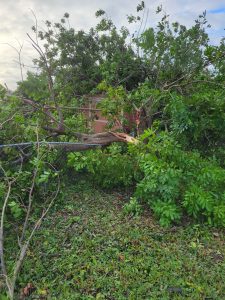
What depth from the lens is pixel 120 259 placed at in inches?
104

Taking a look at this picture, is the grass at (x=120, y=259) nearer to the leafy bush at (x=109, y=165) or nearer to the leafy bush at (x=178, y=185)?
the leafy bush at (x=178, y=185)

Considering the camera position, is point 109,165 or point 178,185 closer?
point 178,185

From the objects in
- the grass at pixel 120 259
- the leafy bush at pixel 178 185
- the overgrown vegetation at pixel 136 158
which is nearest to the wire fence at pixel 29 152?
the overgrown vegetation at pixel 136 158

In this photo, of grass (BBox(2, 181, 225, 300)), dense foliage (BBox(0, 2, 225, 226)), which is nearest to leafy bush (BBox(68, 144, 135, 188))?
dense foliage (BBox(0, 2, 225, 226))

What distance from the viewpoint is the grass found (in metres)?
2.30

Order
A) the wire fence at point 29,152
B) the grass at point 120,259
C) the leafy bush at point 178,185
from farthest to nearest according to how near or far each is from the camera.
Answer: the wire fence at point 29,152 < the leafy bush at point 178,185 < the grass at point 120,259

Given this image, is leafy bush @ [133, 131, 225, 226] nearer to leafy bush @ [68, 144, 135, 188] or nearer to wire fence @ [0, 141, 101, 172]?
leafy bush @ [68, 144, 135, 188]

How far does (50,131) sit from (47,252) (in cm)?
242

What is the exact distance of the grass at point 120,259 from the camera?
90.6 inches

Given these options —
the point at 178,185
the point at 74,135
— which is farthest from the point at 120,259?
the point at 74,135

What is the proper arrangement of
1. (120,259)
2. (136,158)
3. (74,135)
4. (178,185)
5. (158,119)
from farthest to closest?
(158,119), (74,135), (136,158), (178,185), (120,259)

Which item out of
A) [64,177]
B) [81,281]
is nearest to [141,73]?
[64,177]

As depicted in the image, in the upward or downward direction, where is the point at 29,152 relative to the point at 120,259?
upward

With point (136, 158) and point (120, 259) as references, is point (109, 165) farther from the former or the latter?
point (120, 259)
